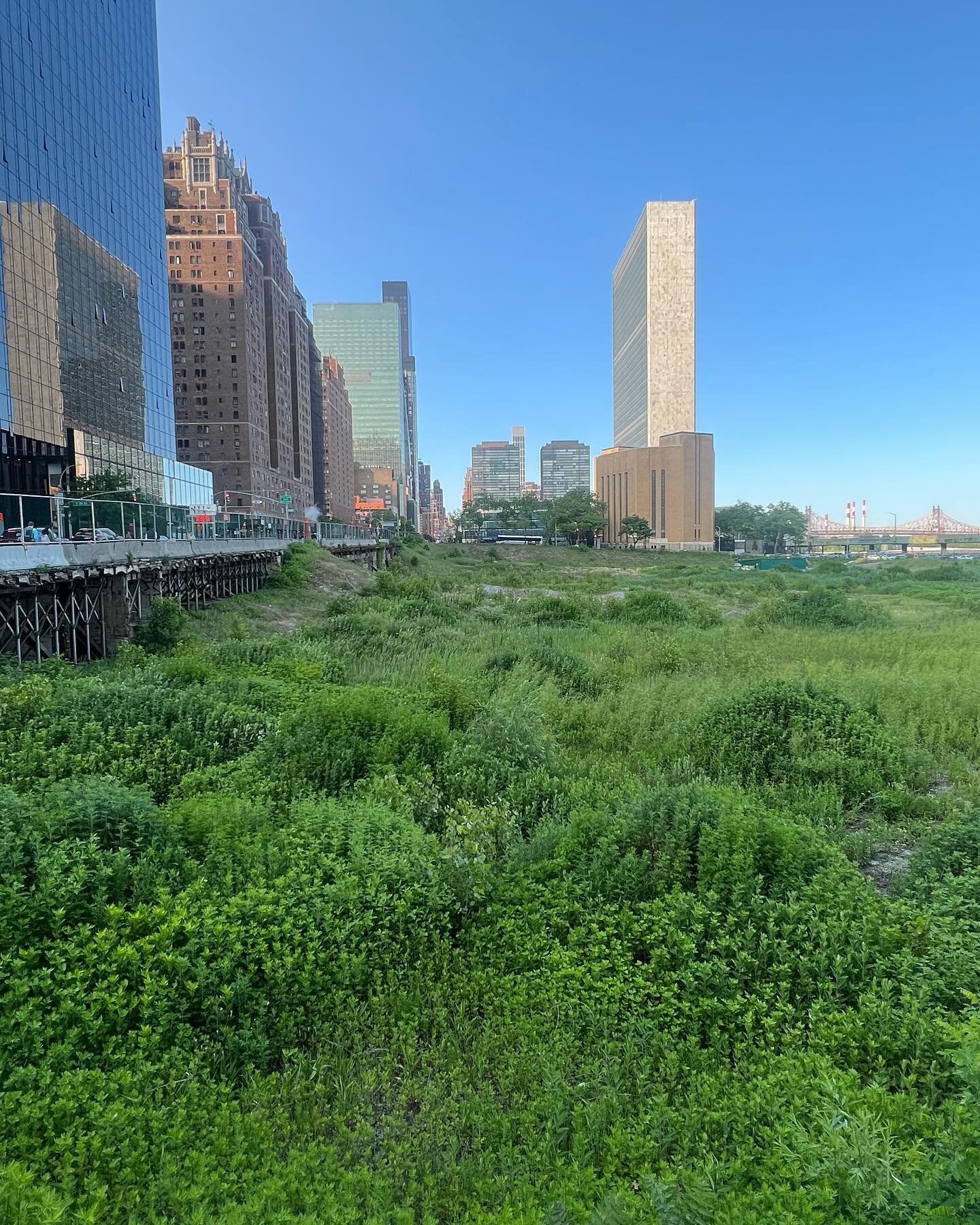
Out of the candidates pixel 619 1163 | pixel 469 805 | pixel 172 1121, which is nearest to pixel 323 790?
pixel 469 805

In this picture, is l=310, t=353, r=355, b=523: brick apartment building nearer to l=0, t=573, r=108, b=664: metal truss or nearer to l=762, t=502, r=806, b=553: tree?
l=762, t=502, r=806, b=553: tree

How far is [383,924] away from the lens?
5.63 m

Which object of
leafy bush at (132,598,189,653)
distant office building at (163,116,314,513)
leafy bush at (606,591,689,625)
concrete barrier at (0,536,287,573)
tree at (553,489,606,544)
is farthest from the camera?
tree at (553,489,606,544)

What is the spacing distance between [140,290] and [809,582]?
65.8 meters

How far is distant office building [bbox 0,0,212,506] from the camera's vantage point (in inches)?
1758

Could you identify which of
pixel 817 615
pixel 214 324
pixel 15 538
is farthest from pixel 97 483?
pixel 214 324

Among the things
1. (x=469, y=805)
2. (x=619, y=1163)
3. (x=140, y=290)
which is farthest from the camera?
(x=140, y=290)

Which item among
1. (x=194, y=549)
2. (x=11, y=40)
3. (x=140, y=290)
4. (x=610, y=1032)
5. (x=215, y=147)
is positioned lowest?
(x=610, y=1032)

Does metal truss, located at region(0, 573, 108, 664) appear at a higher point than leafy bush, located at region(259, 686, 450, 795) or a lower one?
higher

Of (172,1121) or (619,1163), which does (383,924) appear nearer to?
(172,1121)

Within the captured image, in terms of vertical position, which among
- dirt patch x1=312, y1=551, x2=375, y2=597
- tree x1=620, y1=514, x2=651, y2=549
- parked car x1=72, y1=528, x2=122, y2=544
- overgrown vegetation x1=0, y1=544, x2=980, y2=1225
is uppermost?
tree x1=620, y1=514, x2=651, y2=549

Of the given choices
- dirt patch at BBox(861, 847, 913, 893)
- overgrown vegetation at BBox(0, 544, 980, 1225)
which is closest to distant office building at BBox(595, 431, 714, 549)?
overgrown vegetation at BBox(0, 544, 980, 1225)

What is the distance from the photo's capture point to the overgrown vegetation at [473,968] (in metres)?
3.54

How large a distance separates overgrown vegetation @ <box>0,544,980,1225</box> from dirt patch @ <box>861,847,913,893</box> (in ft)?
0.48
